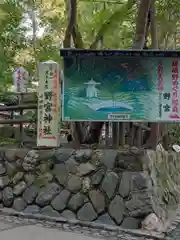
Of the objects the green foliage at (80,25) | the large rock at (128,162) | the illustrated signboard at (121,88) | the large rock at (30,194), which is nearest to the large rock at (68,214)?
the large rock at (30,194)

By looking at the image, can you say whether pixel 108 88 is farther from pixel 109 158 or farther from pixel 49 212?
pixel 49 212

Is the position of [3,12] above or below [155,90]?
above

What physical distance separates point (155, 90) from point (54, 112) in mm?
1813

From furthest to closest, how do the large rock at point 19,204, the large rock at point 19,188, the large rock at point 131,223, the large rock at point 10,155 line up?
the large rock at point 10,155 → the large rock at point 19,188 → the large rock at point 19,204 → the large rock at point 131,223

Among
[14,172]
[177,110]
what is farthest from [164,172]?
[14,172]

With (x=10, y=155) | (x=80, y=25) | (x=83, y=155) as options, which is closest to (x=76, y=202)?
(x=83, y=155)

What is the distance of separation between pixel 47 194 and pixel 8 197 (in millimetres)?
790

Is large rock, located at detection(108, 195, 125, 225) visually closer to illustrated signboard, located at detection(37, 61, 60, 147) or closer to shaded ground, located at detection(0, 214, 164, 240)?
shaded ground, located at detection(0, 214, 164, 240)

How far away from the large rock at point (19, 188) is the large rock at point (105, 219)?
1503mm

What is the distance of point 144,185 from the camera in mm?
5852

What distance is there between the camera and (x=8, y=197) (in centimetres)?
659

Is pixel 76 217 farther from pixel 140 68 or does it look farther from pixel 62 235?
pixel 140 68

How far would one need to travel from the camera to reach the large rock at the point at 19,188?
257 inches

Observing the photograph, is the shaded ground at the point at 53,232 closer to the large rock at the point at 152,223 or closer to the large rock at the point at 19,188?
the large rock at the point at 152,223
